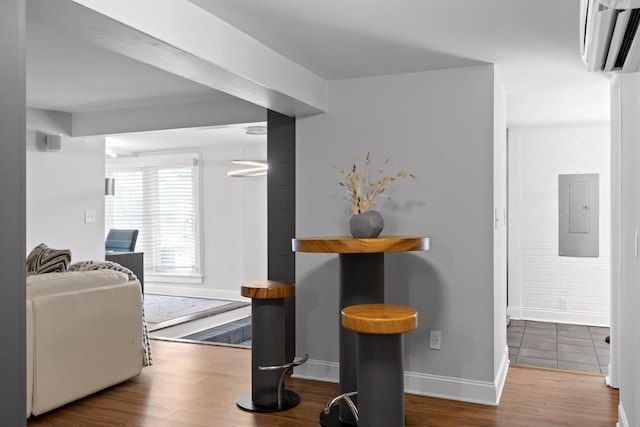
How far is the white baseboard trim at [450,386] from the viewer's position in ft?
11.9

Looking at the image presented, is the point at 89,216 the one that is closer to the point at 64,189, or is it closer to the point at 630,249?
the point at 64,189

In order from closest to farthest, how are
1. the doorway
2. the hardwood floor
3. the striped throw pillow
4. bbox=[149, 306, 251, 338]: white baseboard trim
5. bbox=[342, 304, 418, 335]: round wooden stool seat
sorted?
bbox=[342, 304, 418, 335]: round wooden stool seat → the hardwood floor → the striped throw pillow → bbox=[149, 306, 251, 338]: white baseboard trim → the doorway

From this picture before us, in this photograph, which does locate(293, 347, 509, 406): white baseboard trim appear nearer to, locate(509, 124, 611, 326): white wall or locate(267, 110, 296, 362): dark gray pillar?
locate(267, 110, 296, 362): dark gray pillar

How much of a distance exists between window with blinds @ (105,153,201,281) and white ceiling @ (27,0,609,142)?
3514 millimetres

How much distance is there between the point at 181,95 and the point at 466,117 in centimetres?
250

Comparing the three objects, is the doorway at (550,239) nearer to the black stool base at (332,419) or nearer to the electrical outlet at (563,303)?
the electrical outlet at (563,303)

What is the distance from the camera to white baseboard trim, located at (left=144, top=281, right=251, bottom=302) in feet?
26.6

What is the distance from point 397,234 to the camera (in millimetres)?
3928

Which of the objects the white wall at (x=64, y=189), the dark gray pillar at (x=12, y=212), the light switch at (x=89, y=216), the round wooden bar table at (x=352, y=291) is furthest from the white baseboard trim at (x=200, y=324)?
the dark gray pillar at (x=12, y=212)

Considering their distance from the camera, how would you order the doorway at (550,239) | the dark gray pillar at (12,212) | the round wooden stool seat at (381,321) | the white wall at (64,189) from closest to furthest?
the dark gray pillar at (12,212)
the round wooden stool seat at (381,321)
the white wall at (64,189)
the doorway at (550,239)

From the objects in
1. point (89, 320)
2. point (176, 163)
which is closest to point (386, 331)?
point (89, 320)

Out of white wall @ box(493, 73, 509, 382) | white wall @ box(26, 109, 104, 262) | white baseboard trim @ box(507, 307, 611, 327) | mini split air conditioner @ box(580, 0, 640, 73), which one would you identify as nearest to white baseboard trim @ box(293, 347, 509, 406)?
white wall @ box(493, 73, 509, 382)

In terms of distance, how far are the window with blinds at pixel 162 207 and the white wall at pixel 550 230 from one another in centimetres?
460

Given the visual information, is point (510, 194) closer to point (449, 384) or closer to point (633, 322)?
point (449, 384)
